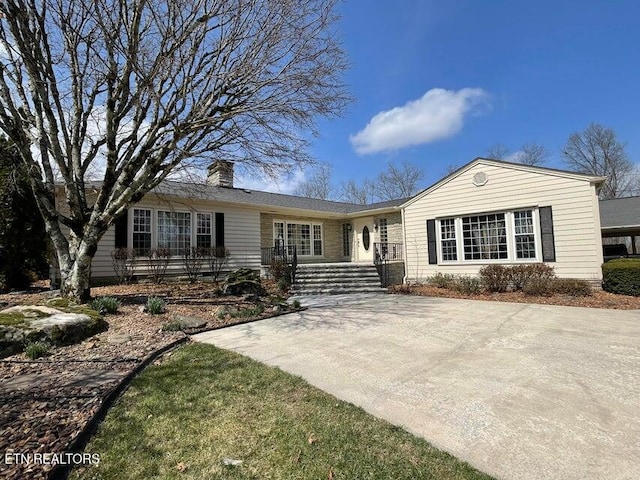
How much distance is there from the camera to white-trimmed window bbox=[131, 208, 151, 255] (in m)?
11.3

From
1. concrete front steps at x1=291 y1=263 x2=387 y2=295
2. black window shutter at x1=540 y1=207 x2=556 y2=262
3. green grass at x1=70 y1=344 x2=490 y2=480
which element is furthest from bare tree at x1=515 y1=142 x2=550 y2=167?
green grass at x1=70 y1=344 x2=490 y2=480

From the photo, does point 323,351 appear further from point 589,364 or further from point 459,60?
point 459,60

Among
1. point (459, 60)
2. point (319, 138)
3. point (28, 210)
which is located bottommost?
point (28, 210)

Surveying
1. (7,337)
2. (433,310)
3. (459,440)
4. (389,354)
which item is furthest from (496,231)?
(7,337)

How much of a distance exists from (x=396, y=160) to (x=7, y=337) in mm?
32808

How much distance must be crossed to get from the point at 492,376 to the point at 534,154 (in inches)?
1382

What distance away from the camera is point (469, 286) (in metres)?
10.0

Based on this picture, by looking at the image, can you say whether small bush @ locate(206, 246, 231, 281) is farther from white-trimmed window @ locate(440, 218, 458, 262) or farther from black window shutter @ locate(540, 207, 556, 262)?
black window shutter @ locate(540, 207, 556, 262)

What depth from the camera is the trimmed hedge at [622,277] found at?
334 inches

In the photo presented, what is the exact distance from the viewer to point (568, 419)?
2.59 m

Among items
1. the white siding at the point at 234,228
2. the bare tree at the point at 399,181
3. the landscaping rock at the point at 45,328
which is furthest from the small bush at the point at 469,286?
the bare tree at the point at 399,181

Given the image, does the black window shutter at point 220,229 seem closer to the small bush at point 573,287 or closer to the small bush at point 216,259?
the small bush at point 216,259

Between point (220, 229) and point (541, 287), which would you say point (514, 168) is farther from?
point (220, 229)

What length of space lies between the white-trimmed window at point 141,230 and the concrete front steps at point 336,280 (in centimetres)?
542
